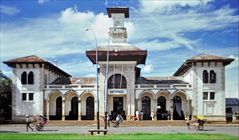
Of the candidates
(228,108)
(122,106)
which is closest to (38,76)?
(122,106)

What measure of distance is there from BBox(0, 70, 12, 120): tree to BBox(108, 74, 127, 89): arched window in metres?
13.9

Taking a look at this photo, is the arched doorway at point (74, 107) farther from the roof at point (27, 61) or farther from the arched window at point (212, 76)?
the arched window at point (212, 76)

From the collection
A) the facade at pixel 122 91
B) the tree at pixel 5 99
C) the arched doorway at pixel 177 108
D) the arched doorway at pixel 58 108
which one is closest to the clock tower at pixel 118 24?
the facade at pixel 122 91

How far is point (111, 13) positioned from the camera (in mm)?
68375

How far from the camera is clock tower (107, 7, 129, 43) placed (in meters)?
67.1

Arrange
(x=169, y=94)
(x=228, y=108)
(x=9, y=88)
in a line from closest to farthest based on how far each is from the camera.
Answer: (x=169, y=94) < (x=9, y=88) < (x=228, y=108)

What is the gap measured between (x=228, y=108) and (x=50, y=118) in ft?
114

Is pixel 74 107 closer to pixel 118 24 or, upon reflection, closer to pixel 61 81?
pixel 61 81

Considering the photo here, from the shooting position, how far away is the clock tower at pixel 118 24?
67.1 meters

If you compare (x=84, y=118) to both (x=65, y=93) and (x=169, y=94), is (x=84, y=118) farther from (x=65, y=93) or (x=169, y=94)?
(x=169, y=94)

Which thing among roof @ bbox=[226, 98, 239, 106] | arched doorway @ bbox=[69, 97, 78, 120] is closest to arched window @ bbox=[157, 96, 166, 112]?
arched doorway @ bbox=[69, 97, 78, 120]

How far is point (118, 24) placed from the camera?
225ft

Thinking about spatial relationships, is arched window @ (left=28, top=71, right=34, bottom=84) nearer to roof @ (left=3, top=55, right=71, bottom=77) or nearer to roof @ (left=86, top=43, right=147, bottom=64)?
roof @ (left=3, top=55, right=71, bottom=77)

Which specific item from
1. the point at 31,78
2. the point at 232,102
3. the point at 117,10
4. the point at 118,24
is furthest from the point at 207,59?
the point at 232,102
